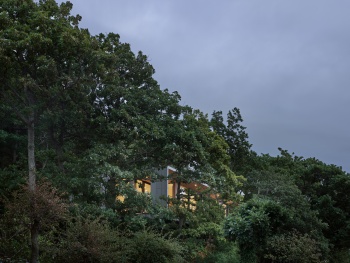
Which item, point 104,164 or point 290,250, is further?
point 290,250

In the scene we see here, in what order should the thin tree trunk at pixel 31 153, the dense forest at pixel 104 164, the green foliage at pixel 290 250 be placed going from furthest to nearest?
the green foliage at pixel 290 250, the thin tree trunk at pixel 31 153, the dense forest at pixel 104 164

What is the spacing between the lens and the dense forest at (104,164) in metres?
14.1

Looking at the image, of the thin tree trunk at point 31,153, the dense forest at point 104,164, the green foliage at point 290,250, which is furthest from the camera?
the green foliage at point 290,250

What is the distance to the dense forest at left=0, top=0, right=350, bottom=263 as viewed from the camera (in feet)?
46.3

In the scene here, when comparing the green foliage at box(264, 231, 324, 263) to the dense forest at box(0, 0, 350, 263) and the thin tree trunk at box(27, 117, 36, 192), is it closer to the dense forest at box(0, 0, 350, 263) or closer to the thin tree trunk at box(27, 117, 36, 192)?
the dense forest at box(0, 0, 350, 263)

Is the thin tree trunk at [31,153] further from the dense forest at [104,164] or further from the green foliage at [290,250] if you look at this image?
the green foliage at [290,250]

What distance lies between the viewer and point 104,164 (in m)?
16.7

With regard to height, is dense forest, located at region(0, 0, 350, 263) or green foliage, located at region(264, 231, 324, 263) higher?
dense forest, located at region(0, 0, 350, 263)

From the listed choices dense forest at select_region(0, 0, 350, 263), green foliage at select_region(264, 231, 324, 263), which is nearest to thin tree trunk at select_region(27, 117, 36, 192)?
dense forest at select_region(0, 0, 350, 263)

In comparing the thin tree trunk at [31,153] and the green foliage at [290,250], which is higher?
the thin tree trunk at [31,153]

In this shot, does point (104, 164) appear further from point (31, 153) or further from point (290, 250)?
point (290, 250)

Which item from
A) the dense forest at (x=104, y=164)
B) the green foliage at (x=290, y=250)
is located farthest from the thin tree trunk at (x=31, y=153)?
the green foliage at (x=290, y=250)

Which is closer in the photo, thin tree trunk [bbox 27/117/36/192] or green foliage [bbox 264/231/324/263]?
thin tree trunk [bbox 27/117/36/192]

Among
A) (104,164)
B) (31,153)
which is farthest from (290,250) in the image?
(31,153)
